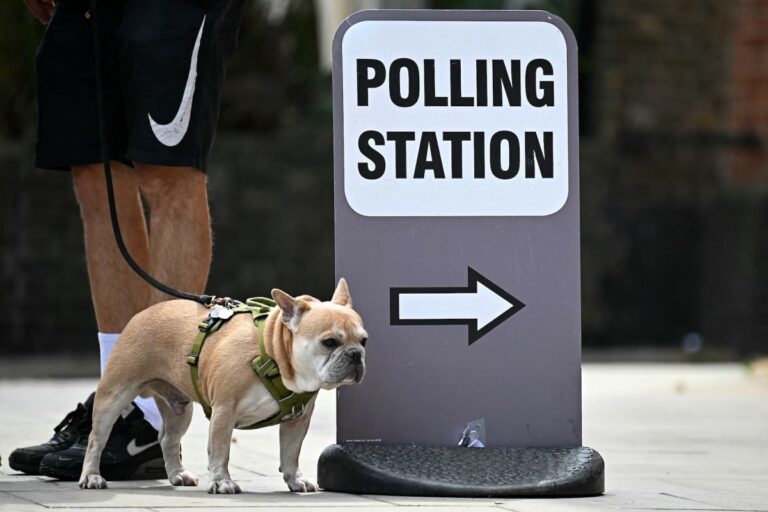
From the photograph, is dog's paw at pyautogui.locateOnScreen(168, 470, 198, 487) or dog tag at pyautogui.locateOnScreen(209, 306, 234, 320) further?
dog's paw at pyautogui.locateOnScreen(168, 470, 198, 487)

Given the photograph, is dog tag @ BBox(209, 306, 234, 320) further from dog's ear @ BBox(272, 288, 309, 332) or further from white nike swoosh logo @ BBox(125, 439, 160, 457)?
white nike swoosh logo @ BBox(125, 439, 160, 457)

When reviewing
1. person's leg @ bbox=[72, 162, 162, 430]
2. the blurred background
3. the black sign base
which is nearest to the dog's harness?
the black sign base

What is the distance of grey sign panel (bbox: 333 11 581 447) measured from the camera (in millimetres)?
4395

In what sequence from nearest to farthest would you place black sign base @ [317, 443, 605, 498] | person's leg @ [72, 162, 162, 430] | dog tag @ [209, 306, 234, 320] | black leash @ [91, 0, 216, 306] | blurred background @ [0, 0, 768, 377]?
black sign base @ [317, 443, 605, 498]
dog tag @ [209, 306, 234, 320]
black leash @ [91, 0, 216, 306]
person's leg @ [72, 162, 162, 430]
blurred background @ [0, 0, 768, 377]

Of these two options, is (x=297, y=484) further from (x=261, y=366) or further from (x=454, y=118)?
(x=454, y=118)

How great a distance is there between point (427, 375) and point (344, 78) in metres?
0.85

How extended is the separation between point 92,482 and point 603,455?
2.01 meters

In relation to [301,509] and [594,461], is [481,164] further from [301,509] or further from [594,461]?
[301,509]

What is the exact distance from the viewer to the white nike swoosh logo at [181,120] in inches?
182

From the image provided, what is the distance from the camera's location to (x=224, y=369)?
4.07 metres


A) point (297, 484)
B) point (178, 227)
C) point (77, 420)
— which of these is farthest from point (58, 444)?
point (297, 484)

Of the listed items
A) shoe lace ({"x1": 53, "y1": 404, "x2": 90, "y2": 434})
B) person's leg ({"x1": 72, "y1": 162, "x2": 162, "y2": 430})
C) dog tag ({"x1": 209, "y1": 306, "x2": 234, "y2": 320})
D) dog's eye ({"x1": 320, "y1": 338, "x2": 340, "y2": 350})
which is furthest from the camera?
person's leg ({"x1": 72, "y1": 162, "x2": 162, "y2": 430})

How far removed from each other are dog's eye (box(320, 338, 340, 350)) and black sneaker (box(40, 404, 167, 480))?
85cm

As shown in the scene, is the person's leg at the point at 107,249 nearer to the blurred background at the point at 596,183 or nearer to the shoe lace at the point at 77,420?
the shoe lace at the point at 77,420
